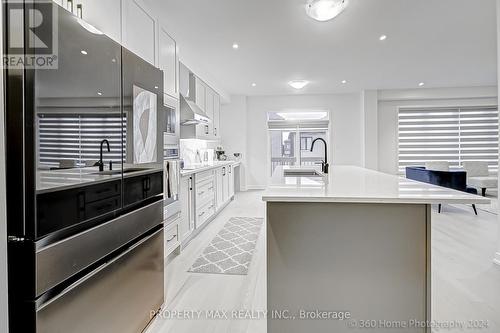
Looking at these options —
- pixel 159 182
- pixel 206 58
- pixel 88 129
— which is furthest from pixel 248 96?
pixel 88 129

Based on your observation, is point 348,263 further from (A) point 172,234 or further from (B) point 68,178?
(A) point 172,234

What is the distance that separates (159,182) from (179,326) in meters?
0.96

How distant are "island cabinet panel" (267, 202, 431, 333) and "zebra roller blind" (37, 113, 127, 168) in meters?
0.89

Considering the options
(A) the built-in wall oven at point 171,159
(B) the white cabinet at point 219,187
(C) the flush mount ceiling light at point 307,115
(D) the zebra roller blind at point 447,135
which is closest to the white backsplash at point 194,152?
(B) the white cabinet at point 219,187

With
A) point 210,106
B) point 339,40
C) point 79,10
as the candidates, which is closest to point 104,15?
point 79,10

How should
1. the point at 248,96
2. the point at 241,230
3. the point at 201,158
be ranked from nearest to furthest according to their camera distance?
the point at 241,230 < the point at 201,158 < the point at 248,96

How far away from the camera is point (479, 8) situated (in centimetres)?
321

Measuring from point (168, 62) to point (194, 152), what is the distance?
2740 millimetres

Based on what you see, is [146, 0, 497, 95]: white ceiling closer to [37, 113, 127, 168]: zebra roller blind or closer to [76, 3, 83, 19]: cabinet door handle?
[76, 3, 83, 19]: cabinet door handle

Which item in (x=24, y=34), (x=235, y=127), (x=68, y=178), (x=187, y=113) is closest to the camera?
(x=24, y=34)

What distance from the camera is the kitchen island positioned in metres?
1.56

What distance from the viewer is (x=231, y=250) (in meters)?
3.26

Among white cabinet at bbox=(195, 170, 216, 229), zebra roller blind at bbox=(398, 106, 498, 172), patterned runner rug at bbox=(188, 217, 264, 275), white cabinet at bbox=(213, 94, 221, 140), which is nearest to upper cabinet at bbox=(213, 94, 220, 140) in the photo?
white cabinet at bbox=(213, 94, 221, 140)

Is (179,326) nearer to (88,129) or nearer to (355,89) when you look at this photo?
(88,129)
